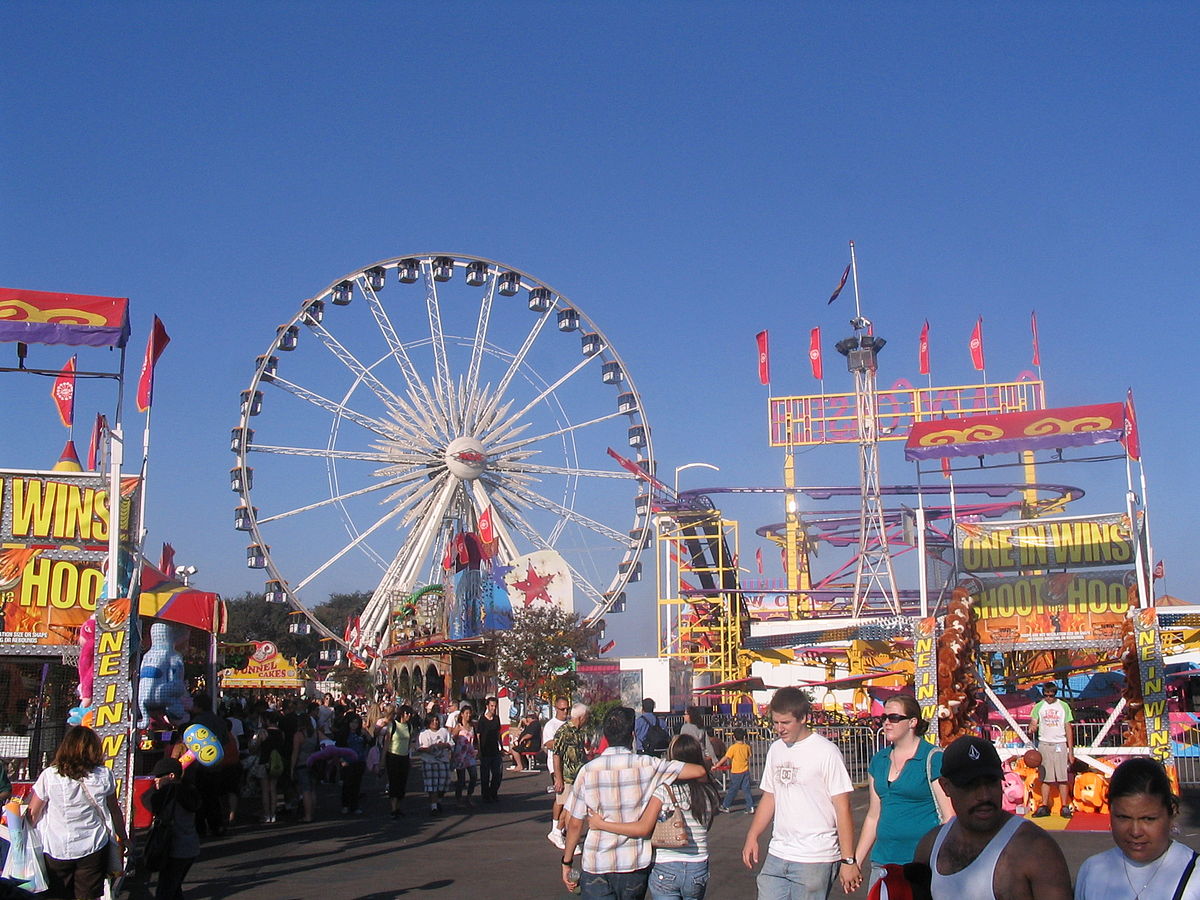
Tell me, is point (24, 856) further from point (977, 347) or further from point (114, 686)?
point (977, 347)

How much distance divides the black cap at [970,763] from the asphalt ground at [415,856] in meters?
5.49

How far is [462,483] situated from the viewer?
32125 mm

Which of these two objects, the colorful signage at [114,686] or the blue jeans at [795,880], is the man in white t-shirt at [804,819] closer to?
the blue jeans at [795,880]

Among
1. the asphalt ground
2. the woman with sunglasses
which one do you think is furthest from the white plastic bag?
the woman with sunglasses

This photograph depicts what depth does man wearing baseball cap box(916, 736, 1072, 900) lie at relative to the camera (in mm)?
3262

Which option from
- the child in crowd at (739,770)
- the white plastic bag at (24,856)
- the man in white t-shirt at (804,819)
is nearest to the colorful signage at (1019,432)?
the child in crowd at (739,770)

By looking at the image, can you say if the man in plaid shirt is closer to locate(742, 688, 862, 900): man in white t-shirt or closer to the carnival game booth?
locate(742, 688, 862, 900): man in white t-shirt

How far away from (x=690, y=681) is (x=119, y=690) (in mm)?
24420

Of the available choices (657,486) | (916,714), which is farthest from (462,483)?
(916,714)

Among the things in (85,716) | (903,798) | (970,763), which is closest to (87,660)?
(85,716)

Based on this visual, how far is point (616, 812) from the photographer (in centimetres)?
545

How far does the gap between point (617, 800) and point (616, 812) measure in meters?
0.05

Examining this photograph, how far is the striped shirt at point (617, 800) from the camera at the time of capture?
214 inches

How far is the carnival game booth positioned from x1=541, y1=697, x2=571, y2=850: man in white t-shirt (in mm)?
4058
